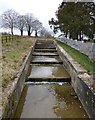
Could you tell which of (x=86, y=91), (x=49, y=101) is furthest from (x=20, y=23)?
(x=86, y=91)

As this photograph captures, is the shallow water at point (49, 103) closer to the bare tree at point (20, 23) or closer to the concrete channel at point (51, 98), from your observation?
the concrete channel at point (51, 98)

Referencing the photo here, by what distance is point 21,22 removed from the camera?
7412cm

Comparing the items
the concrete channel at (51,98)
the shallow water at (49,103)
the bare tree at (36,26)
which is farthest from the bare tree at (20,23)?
the shallow water at (49,103)

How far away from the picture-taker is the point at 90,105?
264 inches

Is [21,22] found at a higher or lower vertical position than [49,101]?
higher

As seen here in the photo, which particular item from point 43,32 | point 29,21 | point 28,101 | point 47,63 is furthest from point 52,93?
point 43,32

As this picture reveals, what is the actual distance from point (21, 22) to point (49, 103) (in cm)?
6775

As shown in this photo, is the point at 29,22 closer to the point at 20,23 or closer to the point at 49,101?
the point at 20,23

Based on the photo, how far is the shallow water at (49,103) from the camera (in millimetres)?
7242

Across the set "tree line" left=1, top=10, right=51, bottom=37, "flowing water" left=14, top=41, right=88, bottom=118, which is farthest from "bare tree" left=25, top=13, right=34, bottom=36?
"flowing water" left=14, top=41, right=88, bottom=118

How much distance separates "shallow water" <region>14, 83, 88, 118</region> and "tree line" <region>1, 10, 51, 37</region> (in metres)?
57.6

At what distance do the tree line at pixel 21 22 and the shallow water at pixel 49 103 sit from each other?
2267 inches

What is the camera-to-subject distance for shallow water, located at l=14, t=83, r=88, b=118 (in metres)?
7.24

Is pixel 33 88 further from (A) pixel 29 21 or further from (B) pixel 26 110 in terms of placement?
(A) pixel 29 21
